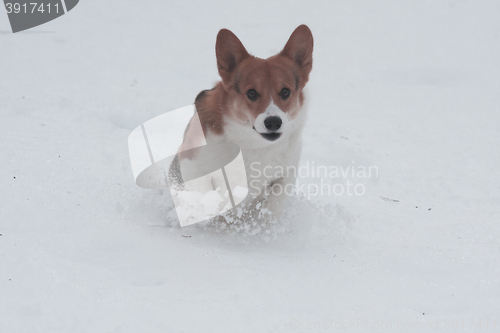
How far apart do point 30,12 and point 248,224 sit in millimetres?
9290

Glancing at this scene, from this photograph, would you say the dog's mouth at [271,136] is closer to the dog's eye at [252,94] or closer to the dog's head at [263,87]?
the dog's head at [263,87]

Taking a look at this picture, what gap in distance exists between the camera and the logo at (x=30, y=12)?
9.80 meters

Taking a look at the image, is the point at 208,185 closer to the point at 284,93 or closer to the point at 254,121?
the point at 254,121

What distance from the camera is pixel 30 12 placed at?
10.2 meters

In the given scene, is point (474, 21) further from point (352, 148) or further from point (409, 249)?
point (409, 249)

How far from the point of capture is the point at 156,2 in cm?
1225

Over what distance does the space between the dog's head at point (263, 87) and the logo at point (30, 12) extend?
8.06 m

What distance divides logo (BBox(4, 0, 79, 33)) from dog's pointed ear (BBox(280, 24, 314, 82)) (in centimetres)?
819

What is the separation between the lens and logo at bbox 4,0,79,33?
386 inches

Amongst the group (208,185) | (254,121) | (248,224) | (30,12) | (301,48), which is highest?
(301,48)

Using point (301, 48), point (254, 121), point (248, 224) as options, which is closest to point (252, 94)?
point (254, 121)

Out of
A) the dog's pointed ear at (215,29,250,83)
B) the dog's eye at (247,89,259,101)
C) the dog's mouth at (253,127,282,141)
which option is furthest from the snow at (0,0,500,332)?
the dog's pointed ear at (215,29,250,83)

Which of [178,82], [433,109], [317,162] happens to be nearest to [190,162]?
[317,162]

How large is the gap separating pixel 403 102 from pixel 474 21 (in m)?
5.40
